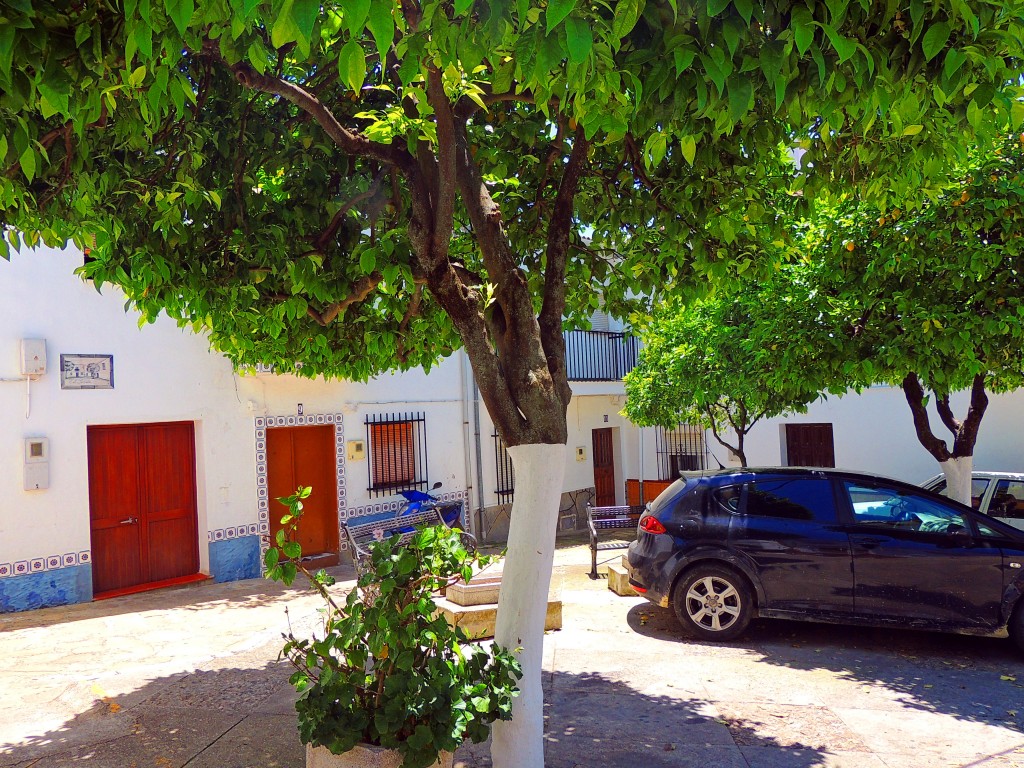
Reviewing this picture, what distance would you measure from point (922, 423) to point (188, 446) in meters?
9.17

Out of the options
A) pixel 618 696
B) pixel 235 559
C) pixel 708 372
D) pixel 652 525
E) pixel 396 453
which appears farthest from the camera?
pixel 396 453

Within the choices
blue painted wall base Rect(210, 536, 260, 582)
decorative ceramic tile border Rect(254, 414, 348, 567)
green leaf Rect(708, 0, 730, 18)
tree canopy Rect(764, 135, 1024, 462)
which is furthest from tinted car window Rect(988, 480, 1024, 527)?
blue painted wall base Rect(210, 536, 260, 582)

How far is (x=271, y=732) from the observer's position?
5.05 m

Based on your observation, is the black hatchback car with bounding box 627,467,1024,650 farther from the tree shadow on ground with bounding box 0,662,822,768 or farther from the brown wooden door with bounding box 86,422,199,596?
the brown wooden door with bounding box 86,422,199,596

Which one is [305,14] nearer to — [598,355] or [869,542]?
[869,542]

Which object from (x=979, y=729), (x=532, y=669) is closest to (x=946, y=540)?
(x=979, y=729)

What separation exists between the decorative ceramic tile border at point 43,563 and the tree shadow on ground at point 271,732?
12.1ft

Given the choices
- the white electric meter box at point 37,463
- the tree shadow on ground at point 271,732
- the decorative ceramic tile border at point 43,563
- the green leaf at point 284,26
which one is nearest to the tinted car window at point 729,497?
the tree shadow on ground at point 271,732

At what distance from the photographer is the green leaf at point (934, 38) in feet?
8.84

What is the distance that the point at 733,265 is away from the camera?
18.6ft

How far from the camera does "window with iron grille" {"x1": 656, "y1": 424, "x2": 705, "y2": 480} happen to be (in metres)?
17.6

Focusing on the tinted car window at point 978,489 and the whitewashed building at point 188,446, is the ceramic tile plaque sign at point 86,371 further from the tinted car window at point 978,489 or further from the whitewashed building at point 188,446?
the tinted car window at point 978,489

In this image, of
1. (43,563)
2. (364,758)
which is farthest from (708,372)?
(43,563)

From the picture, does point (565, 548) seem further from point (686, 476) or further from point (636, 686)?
point (636, 686)
